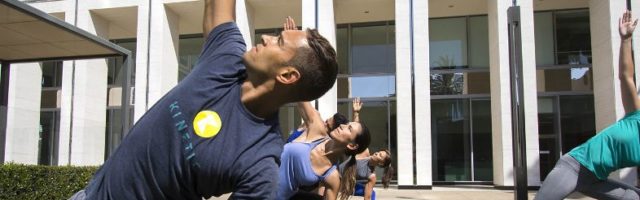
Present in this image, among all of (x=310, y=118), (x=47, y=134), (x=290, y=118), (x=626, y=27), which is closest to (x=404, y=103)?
(x=290, y=118)

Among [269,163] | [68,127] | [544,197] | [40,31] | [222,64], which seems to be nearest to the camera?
[269,163]

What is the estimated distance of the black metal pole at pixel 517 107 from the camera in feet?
24.5

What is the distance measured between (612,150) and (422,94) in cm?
1432

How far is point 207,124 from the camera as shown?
1803 mm

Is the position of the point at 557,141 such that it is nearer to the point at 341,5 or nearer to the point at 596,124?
the point at 596,124

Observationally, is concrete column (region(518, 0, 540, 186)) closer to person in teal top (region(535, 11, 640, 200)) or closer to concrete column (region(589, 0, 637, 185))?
concrete column (region(589, 0, 637, 185))

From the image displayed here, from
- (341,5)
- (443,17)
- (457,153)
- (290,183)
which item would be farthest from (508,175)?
(290,183)

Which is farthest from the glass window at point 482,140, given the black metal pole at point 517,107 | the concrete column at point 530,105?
the black metal pole at point 517,107

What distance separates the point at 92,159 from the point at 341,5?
1068cm

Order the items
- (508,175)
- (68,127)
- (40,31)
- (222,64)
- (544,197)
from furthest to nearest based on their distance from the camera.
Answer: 1. (68,127)
2. (508,175)
3. (40,31)
4. (544,197)
5. (222,64)

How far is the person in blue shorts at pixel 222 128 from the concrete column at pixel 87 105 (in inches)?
799

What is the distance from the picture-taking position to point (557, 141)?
19.3 meters

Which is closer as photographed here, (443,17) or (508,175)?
(508,175)

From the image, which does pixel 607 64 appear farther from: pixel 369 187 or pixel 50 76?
pixel 50 76
